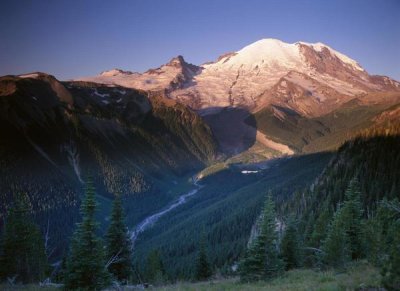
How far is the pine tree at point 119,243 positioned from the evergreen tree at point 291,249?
17.6m

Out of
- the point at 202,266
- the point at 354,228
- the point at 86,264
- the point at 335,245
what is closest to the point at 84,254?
the point at 86,264

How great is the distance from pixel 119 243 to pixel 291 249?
1954cm

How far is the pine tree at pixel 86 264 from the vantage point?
25938 mm

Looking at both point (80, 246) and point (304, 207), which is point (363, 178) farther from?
point (80, 246)

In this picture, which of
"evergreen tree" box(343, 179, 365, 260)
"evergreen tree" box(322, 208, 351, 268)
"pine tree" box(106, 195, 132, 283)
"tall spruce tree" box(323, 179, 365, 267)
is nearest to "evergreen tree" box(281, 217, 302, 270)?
"tall spruce tree" box(323, 179, 365, 267)

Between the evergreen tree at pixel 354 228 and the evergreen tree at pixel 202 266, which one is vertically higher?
the evergreen tree at pixel 354 228

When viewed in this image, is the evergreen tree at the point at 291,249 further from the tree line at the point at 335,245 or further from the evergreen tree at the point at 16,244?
the evergreen tree at the point at 16,244

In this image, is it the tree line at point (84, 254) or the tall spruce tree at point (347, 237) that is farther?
the tall spruce tree at point (347, 237)

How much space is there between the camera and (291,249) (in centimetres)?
4394

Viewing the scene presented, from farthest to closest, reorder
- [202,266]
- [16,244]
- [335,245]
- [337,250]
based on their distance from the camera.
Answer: [202,266], [16,244], [335,245], [337,250]

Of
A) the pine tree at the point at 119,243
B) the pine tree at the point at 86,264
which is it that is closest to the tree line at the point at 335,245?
the pine tree at the point at 86,264

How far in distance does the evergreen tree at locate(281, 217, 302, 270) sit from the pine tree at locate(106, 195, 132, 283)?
57.7 ft

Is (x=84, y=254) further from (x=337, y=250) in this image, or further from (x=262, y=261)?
(x=337, y=250)

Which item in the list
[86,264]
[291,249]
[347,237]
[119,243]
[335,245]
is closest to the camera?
[86,264]
